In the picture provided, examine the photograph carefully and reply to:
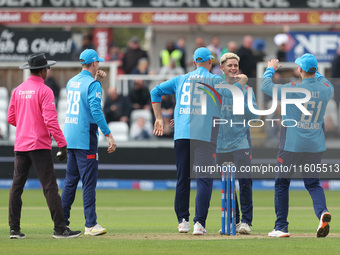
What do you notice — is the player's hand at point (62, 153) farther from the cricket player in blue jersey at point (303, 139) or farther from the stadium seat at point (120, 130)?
the stadium seat at point (120, 130)

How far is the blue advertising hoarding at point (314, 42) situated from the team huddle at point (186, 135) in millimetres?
11875

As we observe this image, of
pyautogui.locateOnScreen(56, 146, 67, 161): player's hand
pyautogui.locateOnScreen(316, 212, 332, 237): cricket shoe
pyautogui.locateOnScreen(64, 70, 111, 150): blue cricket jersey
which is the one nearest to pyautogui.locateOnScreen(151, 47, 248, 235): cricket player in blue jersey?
pyautogui.locateOnScreen(64, 70, 111, 150): blue cricket jersey

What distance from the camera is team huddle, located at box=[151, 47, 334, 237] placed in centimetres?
1128

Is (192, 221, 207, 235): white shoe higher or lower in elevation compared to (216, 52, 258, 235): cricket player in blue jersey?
lower

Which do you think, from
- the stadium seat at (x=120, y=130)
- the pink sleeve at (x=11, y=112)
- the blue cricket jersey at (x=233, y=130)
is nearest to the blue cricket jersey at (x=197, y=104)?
the blue cricket jersey at (x=233, y=130)

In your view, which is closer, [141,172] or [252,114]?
[252,114]

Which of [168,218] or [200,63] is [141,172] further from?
[200,63]

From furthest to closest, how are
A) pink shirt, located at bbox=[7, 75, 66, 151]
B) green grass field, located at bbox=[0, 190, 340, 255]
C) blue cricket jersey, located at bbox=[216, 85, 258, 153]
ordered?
blue cricket jersey, located at bbox=[216, 85, 258, 153]
pink shirt, located at bbox=[7, 75, 66, 151]
green grass field, located at bbox=[0, 190, 340, 255]

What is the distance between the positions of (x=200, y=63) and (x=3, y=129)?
39.3 ft

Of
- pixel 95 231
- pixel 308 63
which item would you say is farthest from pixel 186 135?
pixel 308 63

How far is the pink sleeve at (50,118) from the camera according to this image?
35.0ft

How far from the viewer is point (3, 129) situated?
2267 cm

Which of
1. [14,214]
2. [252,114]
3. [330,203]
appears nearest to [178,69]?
[330,203]

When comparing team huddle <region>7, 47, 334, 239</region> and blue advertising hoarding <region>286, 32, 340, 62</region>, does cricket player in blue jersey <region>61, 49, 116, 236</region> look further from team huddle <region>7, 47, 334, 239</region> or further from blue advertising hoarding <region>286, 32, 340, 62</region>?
blue advertising hoarding <region>286, 32, 340, 62</region>
